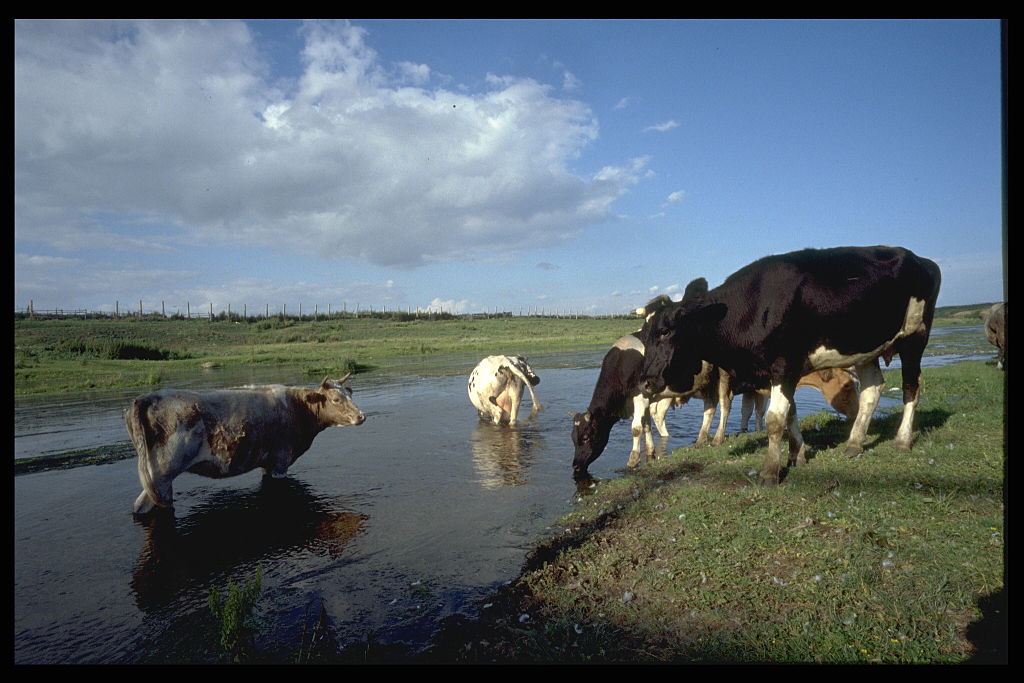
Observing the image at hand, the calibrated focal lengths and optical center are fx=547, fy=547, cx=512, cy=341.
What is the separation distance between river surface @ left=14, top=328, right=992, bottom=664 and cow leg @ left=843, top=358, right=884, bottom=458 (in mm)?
3337

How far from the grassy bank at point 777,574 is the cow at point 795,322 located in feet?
2.92

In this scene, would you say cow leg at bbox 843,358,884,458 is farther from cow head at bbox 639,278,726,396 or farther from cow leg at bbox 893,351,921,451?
cow head at bbox 639,278,726,396

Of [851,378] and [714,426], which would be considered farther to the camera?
[714,426]

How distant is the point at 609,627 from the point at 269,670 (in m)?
2.24

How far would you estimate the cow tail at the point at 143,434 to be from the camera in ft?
21.5

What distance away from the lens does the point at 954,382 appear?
46.9 feet

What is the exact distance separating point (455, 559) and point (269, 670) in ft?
Result: 9.23

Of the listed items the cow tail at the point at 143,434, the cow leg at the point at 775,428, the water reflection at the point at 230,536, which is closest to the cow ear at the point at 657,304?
the cow leg at the point at 775,428
